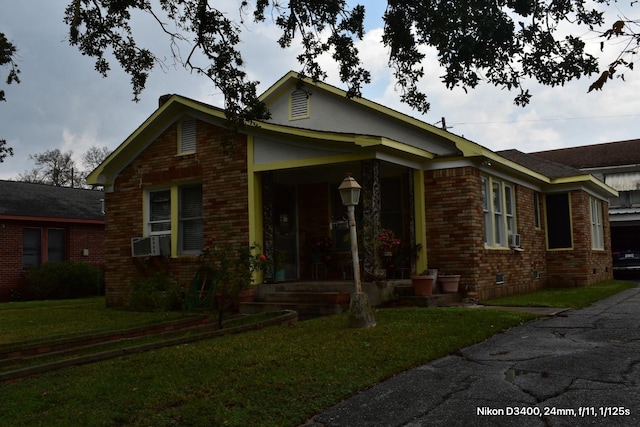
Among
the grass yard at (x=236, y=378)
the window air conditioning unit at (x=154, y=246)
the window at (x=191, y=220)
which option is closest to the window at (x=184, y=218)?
the window at (x=191, y=220)

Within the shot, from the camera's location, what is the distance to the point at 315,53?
884 centimetres

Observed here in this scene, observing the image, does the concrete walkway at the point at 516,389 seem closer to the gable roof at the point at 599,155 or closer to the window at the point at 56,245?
the window at the point at 56,245

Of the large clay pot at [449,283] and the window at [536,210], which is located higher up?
the window at [536,210]

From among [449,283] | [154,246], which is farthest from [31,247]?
[449,283]

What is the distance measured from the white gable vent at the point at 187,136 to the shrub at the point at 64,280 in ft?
30.9

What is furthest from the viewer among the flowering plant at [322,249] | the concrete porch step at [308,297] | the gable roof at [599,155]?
the gable roof at [599,155]

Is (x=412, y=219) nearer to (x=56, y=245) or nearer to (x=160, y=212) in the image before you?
(x=160, y=212)

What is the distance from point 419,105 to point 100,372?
221 inches

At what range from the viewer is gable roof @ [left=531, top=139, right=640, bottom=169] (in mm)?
28984

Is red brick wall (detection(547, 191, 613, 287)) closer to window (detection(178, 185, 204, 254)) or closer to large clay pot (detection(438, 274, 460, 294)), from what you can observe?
large clay pot (detection(438, 274, 460, 294))

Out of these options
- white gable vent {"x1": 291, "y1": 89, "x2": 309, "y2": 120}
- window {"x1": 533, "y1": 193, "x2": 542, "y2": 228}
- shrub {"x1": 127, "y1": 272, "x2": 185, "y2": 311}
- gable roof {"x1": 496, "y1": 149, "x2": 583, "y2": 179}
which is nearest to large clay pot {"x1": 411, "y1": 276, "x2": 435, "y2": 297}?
shrub {"x1": 127, "y1": 272, "x2": 185, "y2": 311}

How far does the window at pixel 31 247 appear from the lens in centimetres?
2153

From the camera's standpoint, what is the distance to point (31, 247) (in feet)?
71.6

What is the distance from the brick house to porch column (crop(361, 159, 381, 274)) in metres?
0.02
